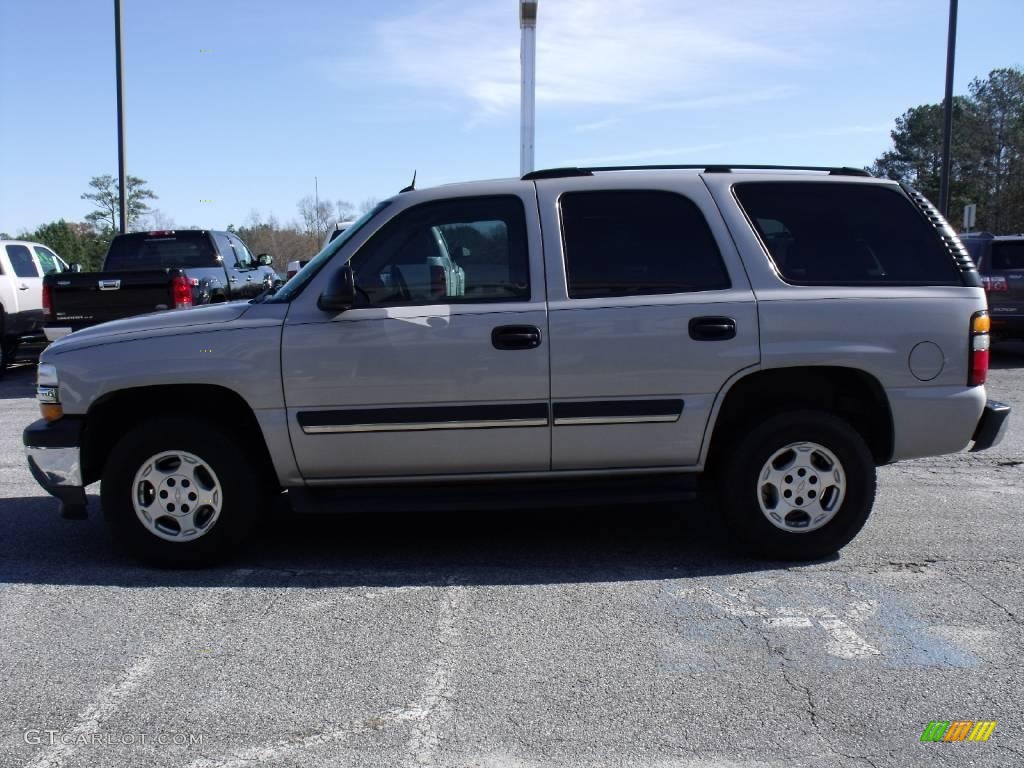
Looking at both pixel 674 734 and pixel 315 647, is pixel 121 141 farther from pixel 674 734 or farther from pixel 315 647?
pixel 674 734

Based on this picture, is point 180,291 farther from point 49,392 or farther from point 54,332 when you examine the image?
point 49,392

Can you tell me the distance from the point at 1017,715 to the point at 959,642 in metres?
0.64

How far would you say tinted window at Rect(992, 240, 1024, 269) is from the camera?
14023 millimetres

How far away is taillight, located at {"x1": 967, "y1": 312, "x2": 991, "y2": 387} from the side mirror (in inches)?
122

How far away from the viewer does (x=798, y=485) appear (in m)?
4.97

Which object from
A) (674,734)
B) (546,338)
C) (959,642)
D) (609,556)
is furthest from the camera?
(609,556)

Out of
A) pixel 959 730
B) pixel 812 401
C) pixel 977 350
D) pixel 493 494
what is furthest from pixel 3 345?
pixel 959 730

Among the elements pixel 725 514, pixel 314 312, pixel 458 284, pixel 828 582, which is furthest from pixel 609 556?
pixel 314 312

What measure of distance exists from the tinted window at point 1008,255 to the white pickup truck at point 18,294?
44.3ft

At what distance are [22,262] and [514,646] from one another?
43.8 ft

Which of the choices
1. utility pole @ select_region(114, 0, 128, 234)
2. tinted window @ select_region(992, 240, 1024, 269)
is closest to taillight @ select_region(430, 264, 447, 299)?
tinted window @ select_region(992, 240, 1024, 269)

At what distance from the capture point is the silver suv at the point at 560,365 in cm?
477

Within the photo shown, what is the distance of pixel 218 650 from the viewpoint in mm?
4004

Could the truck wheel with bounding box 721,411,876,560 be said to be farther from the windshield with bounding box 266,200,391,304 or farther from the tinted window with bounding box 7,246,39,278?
the tinted window with bounding box 7,246,39,278
